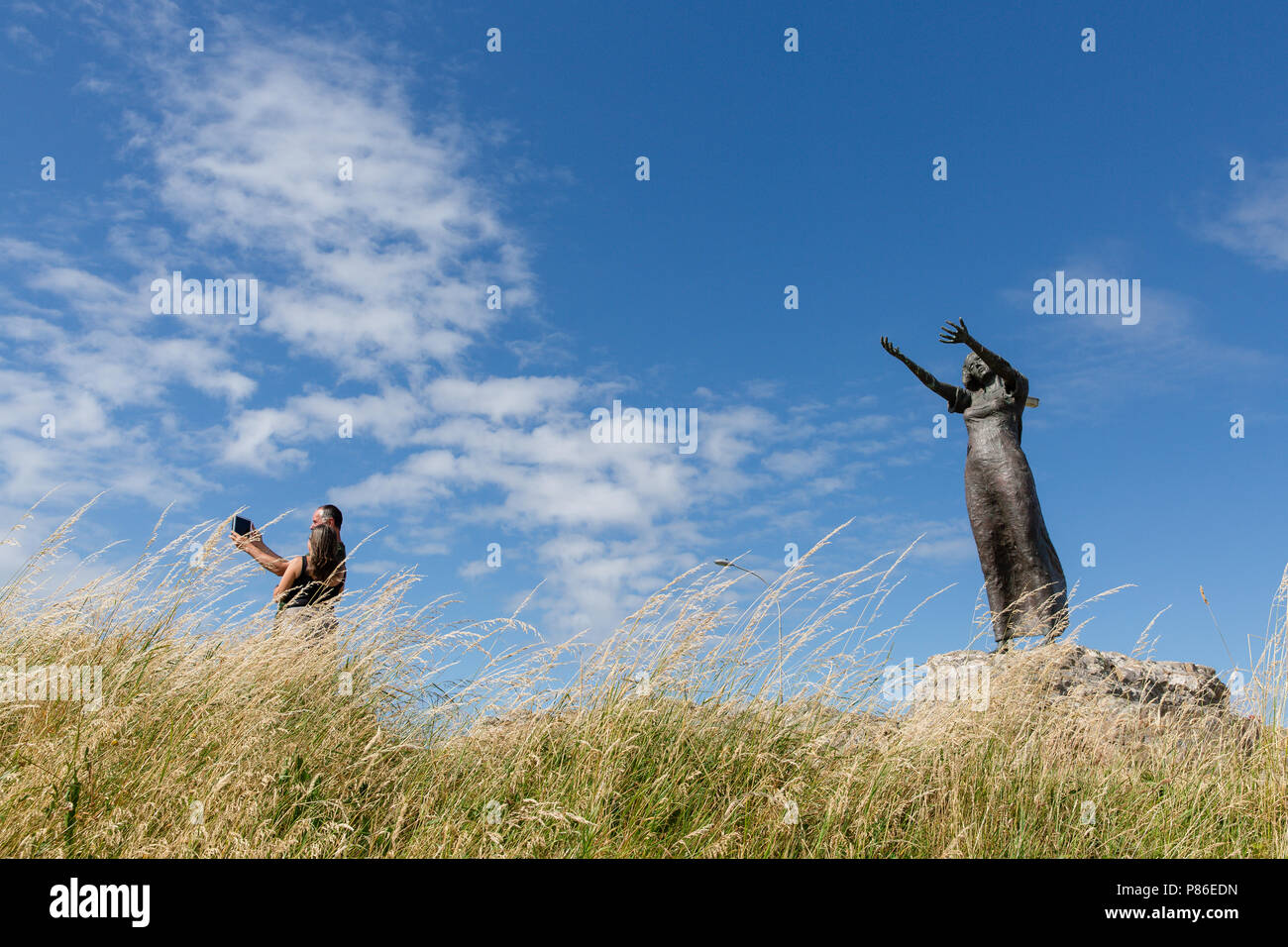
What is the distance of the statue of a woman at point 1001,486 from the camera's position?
8305 mm

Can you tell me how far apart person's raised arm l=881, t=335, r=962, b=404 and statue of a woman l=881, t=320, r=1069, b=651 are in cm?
1

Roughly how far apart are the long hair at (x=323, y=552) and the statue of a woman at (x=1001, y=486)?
6.27m

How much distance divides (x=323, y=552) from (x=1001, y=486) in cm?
694

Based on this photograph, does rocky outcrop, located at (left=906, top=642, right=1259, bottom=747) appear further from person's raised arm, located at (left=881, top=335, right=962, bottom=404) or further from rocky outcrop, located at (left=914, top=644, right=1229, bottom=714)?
person's raised arm, located at (left=881, top=335, right=962, bottom=404)

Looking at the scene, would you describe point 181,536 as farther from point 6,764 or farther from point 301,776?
point 301,776

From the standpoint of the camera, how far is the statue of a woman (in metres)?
8.30

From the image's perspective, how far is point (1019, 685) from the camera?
16.5 ft

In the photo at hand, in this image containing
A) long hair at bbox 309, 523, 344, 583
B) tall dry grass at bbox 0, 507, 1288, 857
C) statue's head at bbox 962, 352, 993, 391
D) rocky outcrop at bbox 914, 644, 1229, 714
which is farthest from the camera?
statue's head at bbox 962, 352, 993, 391

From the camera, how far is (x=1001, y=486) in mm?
8531

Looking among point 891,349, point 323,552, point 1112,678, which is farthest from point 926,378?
point 323,552

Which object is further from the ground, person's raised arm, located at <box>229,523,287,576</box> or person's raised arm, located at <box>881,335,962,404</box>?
person's raised arm, located at <box>881,335,962,404</box>

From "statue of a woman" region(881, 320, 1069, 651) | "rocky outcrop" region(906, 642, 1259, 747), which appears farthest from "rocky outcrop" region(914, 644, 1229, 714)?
"statue of a woman" region(881, 320, 1069, 651)

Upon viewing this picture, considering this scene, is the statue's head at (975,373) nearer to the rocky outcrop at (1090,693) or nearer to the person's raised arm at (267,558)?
the rocky outcrop at (1090,693)
